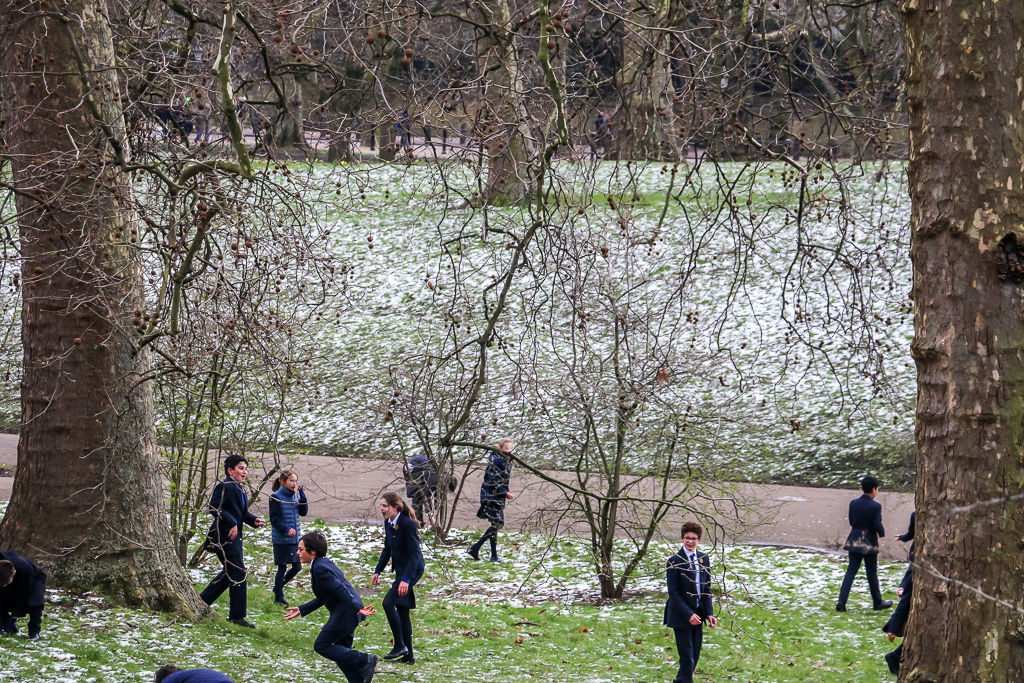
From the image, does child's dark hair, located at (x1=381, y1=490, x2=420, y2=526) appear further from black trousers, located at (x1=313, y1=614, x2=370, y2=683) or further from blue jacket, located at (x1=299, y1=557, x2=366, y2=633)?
black trousers, located at (x1=313, y1=614, x2=370, y2=683)

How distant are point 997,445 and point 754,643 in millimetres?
5350

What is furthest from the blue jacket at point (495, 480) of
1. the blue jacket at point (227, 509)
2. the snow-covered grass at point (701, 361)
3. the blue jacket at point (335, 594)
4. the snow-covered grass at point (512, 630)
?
the blue jacket at point (335, 594)

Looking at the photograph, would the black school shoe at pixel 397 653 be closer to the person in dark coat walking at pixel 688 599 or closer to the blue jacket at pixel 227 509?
the blue jacket at pixel 227 509

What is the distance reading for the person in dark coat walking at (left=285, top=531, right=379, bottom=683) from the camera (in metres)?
7.02

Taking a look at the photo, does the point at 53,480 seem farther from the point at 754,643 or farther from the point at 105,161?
the point at 754,643

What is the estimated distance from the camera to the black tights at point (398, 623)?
8.18 meters

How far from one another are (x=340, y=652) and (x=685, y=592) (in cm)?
268

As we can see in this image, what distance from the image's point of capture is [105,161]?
23.3 ft

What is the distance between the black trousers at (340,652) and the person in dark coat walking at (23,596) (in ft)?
6.73

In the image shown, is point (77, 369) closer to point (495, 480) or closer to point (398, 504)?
point (398, 504)

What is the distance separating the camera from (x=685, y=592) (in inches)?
303

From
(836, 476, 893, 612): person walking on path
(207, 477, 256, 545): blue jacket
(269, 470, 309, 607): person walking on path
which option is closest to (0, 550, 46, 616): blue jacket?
(207, 477, 256, 545): blue jacket

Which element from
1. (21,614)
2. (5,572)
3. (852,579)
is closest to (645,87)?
(852,579)

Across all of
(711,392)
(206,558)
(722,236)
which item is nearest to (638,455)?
(711,392)
